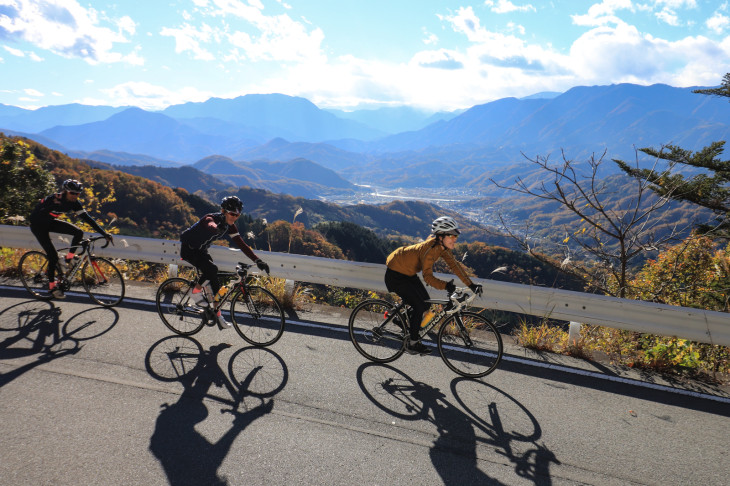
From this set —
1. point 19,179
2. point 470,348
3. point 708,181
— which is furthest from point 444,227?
point 19,179

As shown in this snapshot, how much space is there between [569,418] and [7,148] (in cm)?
1442

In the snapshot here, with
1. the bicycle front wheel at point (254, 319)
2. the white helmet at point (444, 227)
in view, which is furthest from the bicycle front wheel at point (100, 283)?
the white helmet at point (444, 227)

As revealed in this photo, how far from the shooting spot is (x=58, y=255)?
20.2ft

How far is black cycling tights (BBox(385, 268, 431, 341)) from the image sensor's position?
15.9ft

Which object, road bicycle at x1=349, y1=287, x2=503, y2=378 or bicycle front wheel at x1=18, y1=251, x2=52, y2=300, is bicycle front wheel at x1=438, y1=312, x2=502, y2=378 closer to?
road bicycle at x1=349, y1=287, x2=503, y2=378

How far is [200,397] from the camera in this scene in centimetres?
396

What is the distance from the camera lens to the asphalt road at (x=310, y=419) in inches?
121

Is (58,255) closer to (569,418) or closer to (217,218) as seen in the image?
(217,218)

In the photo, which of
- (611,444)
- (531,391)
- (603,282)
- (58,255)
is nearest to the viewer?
(611,444)

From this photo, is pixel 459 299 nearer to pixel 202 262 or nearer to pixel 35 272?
pixel 202 262

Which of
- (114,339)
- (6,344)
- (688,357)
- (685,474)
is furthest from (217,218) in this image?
(688,357)

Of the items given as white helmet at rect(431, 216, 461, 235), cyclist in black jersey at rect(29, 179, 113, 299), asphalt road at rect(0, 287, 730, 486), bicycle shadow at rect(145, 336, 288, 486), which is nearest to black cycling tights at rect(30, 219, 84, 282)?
Result: cyclist in black jersey at rect(29, 179, 113, 299)

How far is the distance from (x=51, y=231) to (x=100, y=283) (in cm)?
127

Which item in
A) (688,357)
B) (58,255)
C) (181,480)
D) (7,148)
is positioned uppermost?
(7,148)
